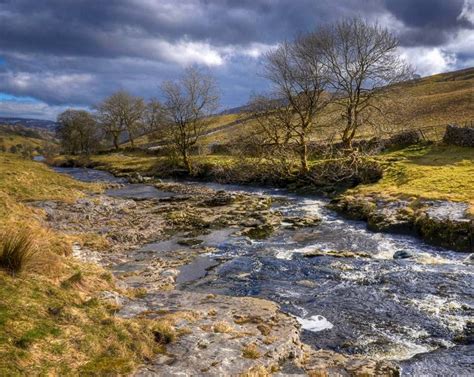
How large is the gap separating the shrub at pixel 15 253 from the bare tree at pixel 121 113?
9265 cm

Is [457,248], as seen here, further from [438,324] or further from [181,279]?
[181,279]

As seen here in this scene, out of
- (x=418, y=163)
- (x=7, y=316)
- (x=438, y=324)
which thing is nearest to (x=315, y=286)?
(x=438, y=324)

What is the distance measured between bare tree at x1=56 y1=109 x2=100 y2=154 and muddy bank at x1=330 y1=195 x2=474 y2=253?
91215 mm

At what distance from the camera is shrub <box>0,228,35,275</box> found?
1157cm

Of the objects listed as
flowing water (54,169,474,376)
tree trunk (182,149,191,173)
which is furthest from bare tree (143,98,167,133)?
flowing water (54,169,474,376)

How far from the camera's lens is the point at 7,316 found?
358 inches

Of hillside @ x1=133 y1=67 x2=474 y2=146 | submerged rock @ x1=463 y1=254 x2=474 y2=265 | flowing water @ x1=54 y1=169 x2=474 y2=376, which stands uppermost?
hillside @ x1=133 y1=67 x2=474 y2=146

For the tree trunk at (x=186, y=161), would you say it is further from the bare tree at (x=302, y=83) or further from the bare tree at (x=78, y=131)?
the bare tree at (x=78, y=131)

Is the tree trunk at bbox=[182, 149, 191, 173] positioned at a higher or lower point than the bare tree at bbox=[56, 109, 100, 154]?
lower

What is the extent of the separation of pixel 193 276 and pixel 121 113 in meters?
92.2

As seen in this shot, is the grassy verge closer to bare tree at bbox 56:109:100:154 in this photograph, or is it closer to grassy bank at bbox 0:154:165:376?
grassy bank at bbox 0:154:165:376

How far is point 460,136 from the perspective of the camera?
42219mm

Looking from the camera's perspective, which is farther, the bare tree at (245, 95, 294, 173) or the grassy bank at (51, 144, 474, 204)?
the bare tree at (245, 95, 294, 173)

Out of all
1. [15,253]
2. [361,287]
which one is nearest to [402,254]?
[361,287]
